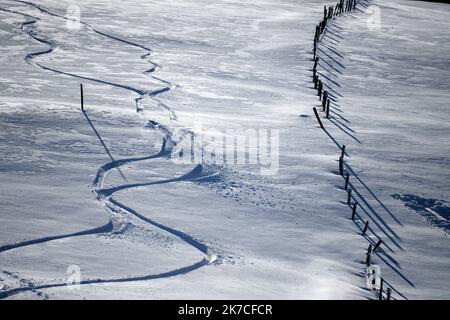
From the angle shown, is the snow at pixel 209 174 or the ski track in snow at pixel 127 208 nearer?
the ski track in snow at pixel 127 208

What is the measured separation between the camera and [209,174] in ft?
25.1

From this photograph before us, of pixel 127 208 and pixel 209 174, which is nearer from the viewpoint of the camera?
pixel 127 208

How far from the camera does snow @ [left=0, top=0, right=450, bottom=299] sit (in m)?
5.25

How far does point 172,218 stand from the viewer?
6.29m

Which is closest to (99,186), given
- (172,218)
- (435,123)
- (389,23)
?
(172,218)

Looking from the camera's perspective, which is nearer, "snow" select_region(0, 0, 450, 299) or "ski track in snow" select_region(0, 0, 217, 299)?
"ski track in snow" select_region(0, 0, 217, 299)

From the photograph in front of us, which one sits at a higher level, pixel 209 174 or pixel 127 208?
pixel 209 174

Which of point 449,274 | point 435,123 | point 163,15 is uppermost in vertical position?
point 163,15

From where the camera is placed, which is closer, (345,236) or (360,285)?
(360,285)

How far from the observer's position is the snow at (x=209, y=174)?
17.2 ft
